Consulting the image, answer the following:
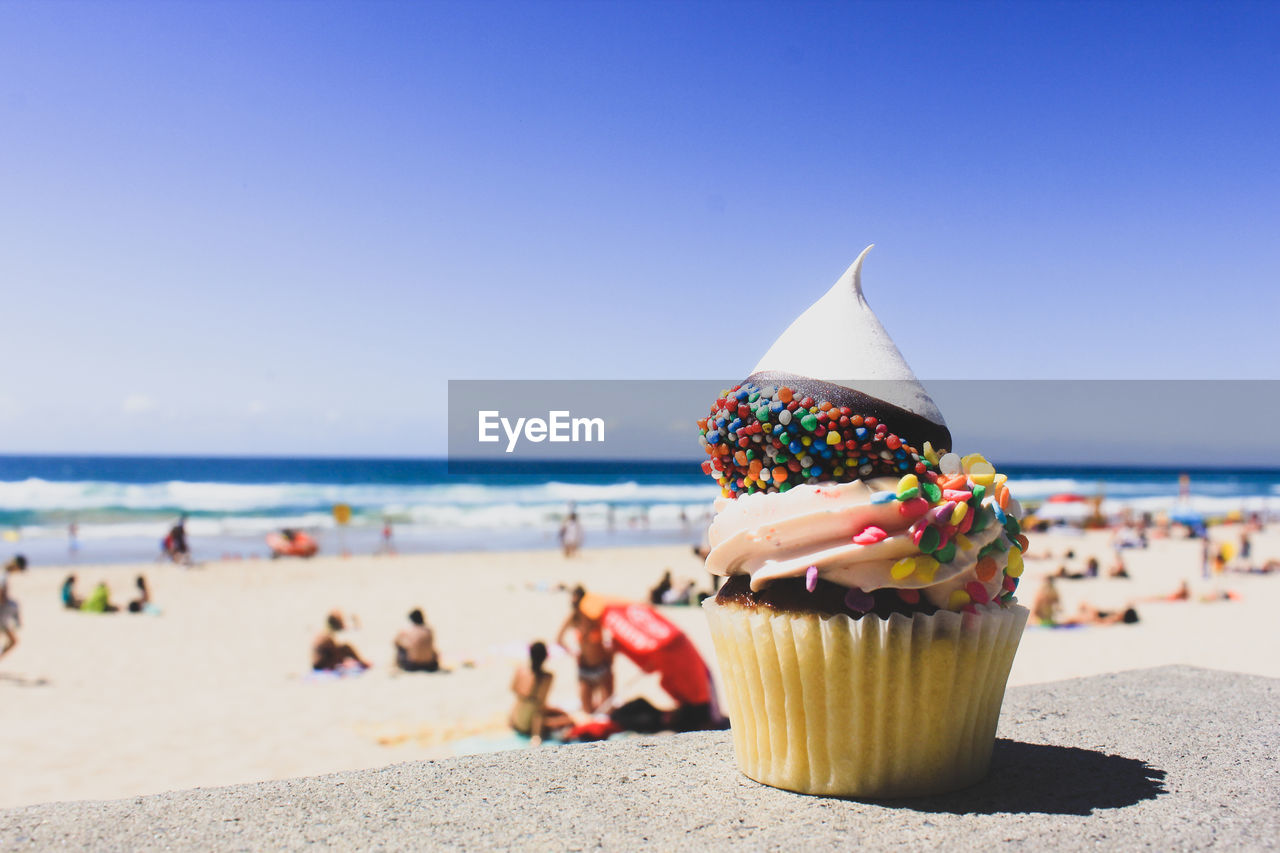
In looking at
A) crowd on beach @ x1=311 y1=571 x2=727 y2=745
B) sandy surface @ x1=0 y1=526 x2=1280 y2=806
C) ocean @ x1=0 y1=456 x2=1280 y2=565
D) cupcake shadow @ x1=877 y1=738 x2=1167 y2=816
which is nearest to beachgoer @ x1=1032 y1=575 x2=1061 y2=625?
sandy surface @ x1=0 y1=526 x2=1280 y2=806

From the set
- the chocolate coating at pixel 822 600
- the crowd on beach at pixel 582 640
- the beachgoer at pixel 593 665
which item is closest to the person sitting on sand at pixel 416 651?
the crowd on beach at pixel 582 640

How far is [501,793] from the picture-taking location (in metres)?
3.18

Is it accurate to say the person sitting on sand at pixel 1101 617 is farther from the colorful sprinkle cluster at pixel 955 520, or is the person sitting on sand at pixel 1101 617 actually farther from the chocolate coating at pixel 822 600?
the chocolate coating at pixel 822 600

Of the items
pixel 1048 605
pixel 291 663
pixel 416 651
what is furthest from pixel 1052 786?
pixel 1048 605

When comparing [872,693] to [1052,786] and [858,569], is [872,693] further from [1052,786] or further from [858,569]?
[1052,786]

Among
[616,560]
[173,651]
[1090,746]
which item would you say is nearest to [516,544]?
[616,560]

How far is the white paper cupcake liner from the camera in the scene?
10.1 ft

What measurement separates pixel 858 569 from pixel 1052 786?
1114 millimetres

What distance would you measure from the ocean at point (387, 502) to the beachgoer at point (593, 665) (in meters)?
7.78

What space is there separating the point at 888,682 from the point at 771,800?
572 mm

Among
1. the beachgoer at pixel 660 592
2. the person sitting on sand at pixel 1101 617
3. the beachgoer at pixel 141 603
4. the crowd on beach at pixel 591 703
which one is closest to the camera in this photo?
the crowd on beach at pixel 591 703

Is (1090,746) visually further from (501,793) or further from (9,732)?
(9,732)

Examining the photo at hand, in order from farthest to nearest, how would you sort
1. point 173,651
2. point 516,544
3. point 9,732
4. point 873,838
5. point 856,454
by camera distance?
1. point 516,544
2. point 173,651
3. point 9,732
4. point 856,454
5. point 873,838

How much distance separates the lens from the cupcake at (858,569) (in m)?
3.03
